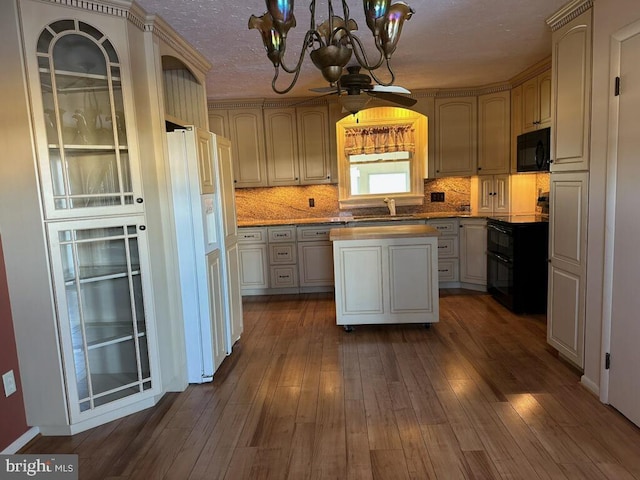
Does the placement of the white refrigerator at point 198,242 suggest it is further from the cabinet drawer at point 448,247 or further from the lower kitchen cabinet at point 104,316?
the cabinet drawer at point 448,247

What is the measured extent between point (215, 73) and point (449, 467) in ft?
12.2

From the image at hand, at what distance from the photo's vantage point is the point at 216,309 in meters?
3.07

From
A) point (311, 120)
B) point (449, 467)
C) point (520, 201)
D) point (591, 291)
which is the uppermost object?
point (311, 120)

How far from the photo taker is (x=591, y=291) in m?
2.56

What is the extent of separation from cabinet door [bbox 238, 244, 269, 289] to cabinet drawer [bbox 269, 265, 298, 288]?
0.09 m

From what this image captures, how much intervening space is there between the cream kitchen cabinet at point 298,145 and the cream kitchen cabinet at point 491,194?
1.91m

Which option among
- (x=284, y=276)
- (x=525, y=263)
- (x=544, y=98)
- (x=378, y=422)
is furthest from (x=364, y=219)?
(x=378, y=422)

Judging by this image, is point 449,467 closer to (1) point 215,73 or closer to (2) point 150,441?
(2) point 150,441

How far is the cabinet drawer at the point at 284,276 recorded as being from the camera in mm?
5270

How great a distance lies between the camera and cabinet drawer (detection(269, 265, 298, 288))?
527cm

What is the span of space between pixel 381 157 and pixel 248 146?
177 cm

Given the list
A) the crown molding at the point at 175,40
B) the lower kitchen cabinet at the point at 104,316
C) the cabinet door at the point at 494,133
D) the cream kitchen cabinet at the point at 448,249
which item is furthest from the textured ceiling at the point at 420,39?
the cream kitchen cabinet at the point at 448,249

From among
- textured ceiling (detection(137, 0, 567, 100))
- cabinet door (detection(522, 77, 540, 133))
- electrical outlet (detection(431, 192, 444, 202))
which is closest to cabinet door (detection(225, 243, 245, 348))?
textured ceiling (detection(137, 0, 567, 100))

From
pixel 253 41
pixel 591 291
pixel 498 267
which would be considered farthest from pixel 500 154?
pixel 253 41
